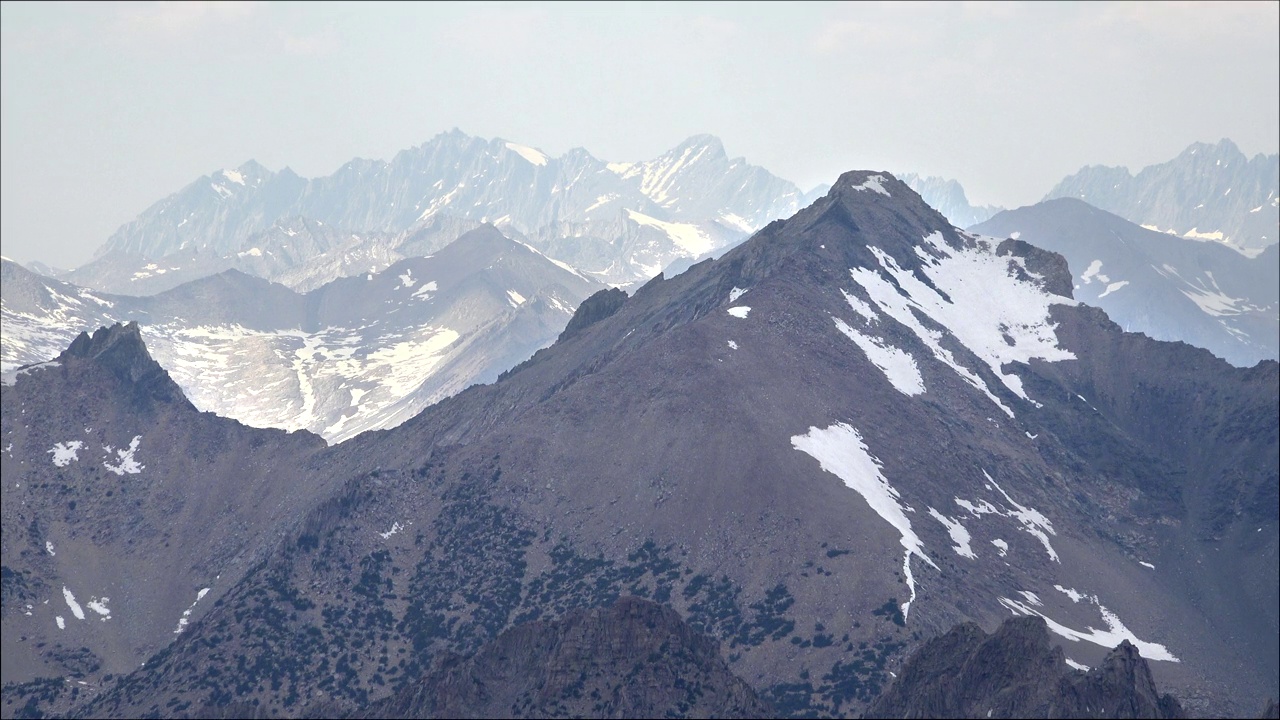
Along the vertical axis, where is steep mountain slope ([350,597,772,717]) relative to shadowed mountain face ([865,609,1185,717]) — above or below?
above

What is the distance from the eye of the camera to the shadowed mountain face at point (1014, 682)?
154 metres

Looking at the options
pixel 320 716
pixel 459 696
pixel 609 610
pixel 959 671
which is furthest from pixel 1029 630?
pixel 320 716

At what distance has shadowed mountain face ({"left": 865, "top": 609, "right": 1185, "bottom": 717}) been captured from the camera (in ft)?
504

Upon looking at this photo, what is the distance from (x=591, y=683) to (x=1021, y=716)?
44769 mm

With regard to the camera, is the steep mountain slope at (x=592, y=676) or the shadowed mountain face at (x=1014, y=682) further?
the steep mountain slope at (x=592, y=676)

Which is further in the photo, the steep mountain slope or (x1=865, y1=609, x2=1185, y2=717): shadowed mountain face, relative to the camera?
the steep mountain slope

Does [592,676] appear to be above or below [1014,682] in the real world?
above

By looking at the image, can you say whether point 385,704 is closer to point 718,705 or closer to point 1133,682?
point 718,705

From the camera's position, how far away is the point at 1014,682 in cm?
16225

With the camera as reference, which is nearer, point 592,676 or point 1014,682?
point 1014,682

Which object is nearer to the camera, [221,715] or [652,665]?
[652,665]

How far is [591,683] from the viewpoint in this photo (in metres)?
168

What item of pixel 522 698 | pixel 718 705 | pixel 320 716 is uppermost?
pixel 320 716

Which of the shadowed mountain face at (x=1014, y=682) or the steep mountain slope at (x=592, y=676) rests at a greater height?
the steep mountain slope at (x=592, y=676)
